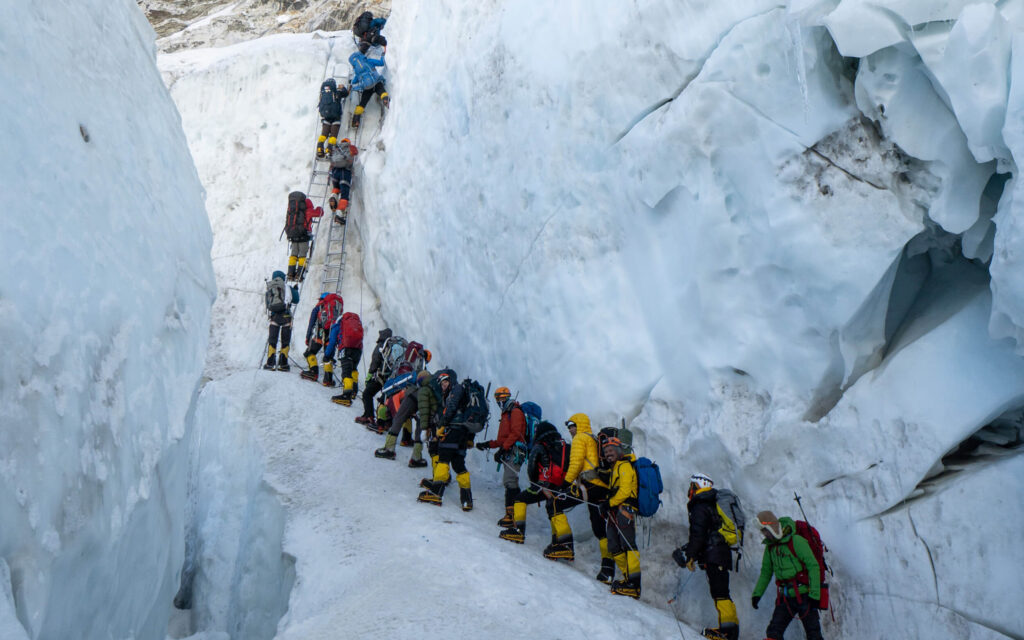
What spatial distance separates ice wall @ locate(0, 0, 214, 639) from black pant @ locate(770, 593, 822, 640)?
167 inches

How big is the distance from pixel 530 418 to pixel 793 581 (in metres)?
2.95

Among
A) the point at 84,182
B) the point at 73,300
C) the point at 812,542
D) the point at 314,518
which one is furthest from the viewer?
the point at 314,518

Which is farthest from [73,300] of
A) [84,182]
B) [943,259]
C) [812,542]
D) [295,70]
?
[295,70]

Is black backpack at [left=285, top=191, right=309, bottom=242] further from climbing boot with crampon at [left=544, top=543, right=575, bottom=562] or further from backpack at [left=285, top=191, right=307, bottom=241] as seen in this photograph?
climbing boot with crampon at [left=544, top=543, right=575, bottom=562]

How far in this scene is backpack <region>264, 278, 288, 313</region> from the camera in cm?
1079

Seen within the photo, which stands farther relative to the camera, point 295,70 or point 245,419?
point 295,70

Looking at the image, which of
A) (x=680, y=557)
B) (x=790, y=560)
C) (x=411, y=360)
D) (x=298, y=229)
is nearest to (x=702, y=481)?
(x=680, y=557)

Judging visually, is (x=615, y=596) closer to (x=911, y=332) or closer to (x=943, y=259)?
(x=911, y=332)

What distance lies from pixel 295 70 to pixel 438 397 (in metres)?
9.51

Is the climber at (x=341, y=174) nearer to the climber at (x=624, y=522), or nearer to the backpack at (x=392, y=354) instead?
the backpack at (x=392, y=354)

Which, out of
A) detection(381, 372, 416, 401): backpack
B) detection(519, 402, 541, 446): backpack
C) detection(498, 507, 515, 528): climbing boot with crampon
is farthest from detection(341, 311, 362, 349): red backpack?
detection(498, 507, 515, 528): climbing boot with crampon

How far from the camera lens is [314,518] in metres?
6.82

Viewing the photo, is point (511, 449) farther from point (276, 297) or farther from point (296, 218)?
point (296, 218)

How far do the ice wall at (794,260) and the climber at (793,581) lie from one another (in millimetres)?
469
